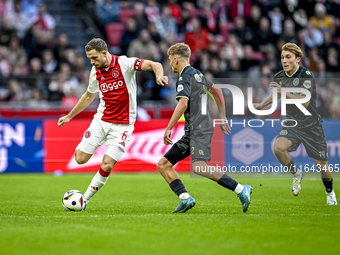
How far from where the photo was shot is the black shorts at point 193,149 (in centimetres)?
644

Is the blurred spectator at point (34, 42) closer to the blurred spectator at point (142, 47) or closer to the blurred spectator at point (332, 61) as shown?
the blurred spectator at point (142, 47)

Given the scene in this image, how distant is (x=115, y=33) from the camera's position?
16.5 meters

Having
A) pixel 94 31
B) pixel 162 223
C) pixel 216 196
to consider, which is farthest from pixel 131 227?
pixel 94 31

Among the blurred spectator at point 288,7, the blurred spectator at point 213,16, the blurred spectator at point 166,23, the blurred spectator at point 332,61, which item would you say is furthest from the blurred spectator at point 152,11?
the blurred spectator at point 332,61

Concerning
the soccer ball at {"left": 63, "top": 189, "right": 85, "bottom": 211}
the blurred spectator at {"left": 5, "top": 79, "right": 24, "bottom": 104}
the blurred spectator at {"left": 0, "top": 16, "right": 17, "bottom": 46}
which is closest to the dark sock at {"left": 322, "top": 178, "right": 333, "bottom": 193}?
the soccer ball at {"left": 63, "top": 189, "right": 85, "bottom": 211}

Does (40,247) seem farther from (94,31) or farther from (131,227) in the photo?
(94,31)

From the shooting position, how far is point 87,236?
4879 mm

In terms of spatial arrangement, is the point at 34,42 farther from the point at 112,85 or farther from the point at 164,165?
the point at 164,165

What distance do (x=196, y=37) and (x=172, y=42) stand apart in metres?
0.82

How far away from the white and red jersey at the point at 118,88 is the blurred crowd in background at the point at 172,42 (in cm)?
571

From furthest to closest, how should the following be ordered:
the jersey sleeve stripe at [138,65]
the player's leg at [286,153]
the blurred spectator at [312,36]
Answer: the blurred spectator at [312,36] → the player's leg at [286,153] → the jersey sleeve stripe at [138,65]

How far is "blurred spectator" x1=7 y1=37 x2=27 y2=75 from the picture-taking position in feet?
48.3

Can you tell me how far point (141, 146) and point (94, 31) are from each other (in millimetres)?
6115

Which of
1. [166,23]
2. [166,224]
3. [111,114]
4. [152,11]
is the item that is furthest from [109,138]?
[152,11]
